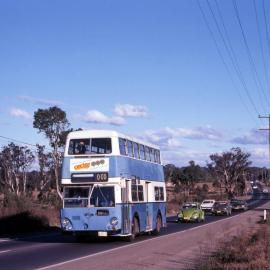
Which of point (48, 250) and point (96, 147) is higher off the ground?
point (96, 147)

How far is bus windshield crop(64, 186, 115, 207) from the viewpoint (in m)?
22.7

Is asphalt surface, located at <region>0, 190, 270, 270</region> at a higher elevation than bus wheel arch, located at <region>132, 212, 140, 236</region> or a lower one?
lower

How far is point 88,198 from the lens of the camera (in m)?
22.8

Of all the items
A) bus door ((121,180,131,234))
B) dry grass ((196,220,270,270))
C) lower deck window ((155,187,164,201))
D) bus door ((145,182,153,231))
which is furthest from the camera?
lower deck window ((155,187,164,201))

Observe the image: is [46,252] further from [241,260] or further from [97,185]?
[241,260]

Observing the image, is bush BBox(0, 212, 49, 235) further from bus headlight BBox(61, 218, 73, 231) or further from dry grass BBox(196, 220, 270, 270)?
dry grass BBox(196, 220, 270, 270)

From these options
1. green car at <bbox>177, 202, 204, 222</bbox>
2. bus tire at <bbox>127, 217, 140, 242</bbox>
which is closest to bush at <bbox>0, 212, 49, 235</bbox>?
bus tire at <bbox>127, 217, 140, 242</bbox>

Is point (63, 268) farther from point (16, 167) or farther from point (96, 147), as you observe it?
point (16, 167)

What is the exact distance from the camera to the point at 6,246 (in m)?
22.2

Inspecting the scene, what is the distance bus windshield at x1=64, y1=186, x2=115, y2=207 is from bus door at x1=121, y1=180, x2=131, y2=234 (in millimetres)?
608

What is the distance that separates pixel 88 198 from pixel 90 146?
1963 mm

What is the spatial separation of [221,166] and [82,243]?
104974 mm

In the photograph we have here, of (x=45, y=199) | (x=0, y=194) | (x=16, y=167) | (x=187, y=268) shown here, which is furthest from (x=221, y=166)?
(x=187, y=268)

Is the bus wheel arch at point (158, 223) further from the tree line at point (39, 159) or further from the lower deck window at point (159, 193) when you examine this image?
the tree line at point (39, 159)
